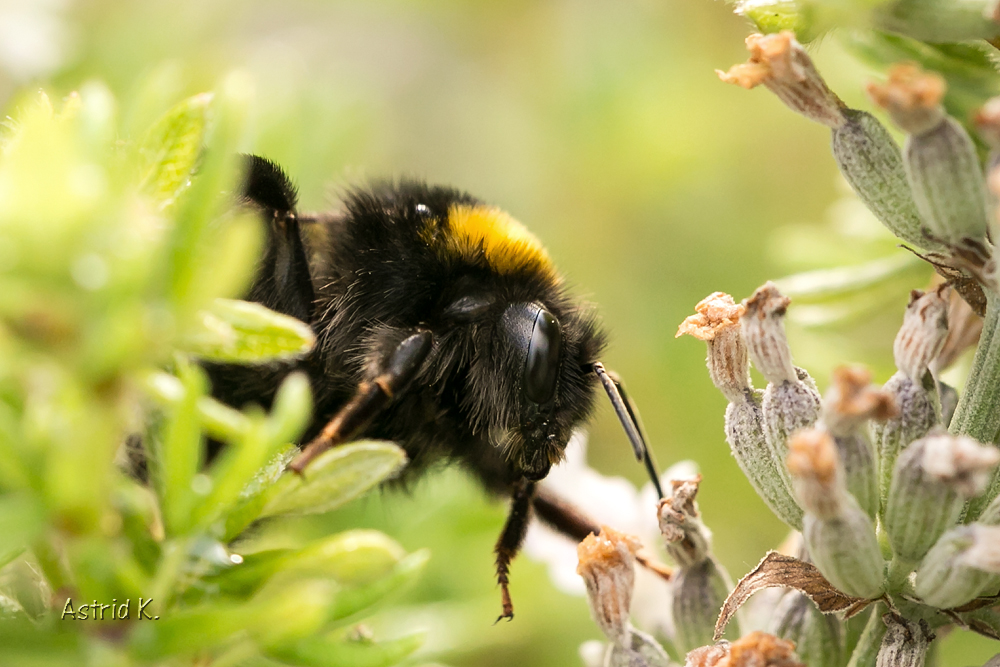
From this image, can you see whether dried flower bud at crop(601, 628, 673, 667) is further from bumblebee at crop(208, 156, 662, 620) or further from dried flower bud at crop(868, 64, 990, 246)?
dried flower bud at crop(868, 64, 990, 246)

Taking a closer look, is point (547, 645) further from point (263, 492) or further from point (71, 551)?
point (71, 551)

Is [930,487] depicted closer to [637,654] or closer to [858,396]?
[858,396]

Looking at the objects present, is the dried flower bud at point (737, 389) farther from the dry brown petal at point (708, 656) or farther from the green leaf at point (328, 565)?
the green leaf at point (328, 565)

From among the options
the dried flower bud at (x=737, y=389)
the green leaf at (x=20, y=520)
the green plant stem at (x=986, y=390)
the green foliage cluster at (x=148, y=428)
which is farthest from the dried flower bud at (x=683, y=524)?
the green leaf at (x=20, y=520)

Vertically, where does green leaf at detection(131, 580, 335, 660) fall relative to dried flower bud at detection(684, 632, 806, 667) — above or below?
above

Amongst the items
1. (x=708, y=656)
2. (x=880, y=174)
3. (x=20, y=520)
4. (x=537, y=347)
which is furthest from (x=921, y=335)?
(x=20, y=520)

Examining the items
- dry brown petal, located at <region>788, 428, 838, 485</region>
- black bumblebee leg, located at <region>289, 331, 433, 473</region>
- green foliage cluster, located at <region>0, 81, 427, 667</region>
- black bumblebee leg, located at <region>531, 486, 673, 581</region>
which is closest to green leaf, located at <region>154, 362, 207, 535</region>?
green foliage cluster, located at <region>0, 81, 427, 667</region>
